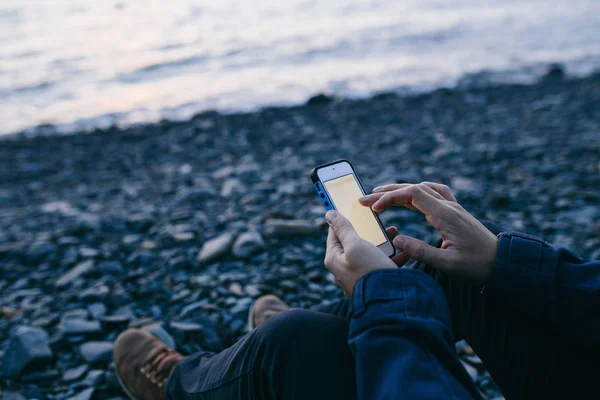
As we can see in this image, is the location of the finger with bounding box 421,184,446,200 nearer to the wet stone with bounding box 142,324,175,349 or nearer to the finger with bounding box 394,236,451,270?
the finger with bounding box 394,236,451,270

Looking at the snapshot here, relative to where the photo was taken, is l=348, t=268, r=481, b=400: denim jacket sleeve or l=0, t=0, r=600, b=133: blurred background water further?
l=0, t=0, r=600, b=133: blurred background water

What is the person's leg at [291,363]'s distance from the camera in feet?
4.97

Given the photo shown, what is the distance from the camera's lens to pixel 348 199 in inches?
90.5

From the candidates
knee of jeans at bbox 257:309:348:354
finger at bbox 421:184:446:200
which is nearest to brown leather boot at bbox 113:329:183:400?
knee of jeans at bbox 257:309:348:354

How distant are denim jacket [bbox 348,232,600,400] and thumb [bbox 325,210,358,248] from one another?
210 mm

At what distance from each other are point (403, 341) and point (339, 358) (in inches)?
13.6

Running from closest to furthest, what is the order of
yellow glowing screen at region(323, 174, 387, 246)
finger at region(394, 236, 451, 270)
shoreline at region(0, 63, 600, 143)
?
1. finger at region(394, 236, 451, 270)
2. yellow glowing screen at region(323, 174, 387, 246)
3. shoreline at region(0, 63, 600, 143)

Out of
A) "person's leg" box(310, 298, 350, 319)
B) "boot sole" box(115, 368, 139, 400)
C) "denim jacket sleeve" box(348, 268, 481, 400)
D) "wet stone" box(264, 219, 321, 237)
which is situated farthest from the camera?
"wet stone" box(264, 219, 321, 237)

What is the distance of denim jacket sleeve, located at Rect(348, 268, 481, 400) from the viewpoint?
3.90 ft

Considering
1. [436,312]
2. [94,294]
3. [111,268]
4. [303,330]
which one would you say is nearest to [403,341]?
[436,312]

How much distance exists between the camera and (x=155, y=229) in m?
5.00

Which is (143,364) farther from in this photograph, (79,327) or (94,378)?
(79,327)

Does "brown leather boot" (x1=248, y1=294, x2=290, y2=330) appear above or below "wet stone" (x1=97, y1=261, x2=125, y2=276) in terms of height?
below

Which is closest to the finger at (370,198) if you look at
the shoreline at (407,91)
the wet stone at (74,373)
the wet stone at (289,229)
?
the wet stone at (74,373)
